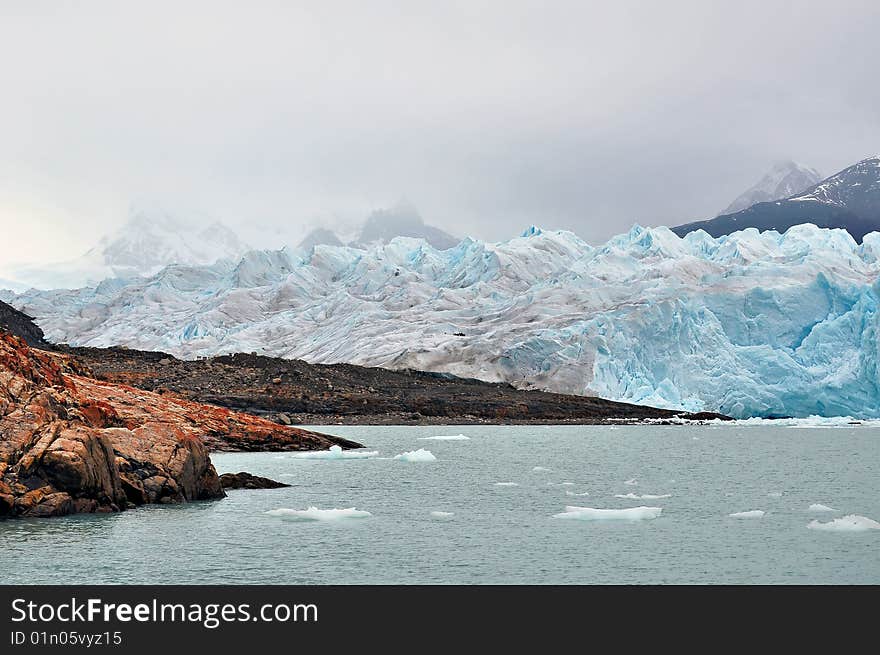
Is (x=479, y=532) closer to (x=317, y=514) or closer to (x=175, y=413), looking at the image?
(x=317, y=514)

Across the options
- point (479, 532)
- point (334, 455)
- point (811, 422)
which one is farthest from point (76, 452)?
point (811, 422)

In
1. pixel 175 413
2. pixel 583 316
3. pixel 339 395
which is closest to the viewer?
pixel 175 413

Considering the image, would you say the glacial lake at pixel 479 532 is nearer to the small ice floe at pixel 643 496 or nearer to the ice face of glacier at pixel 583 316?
the small ice floe at pixel 643 496

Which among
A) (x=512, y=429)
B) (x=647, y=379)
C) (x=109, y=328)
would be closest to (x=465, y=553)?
(x=512, y=429)

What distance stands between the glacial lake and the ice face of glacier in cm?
4088

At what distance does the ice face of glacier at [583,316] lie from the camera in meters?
77.7

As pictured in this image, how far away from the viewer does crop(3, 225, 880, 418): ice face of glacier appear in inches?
3059

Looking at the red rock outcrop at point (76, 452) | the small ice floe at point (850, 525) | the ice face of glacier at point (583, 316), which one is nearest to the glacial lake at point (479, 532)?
the small ice floe at point (850, 525)

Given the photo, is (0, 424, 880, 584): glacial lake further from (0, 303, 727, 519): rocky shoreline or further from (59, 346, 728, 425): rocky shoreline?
(59, 346, 728, 425): rocky shoreline

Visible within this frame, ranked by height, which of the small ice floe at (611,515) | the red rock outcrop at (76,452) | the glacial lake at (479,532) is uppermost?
the red rock outcrop at (76,452)

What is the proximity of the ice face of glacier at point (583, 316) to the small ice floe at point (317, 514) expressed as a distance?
59.8m

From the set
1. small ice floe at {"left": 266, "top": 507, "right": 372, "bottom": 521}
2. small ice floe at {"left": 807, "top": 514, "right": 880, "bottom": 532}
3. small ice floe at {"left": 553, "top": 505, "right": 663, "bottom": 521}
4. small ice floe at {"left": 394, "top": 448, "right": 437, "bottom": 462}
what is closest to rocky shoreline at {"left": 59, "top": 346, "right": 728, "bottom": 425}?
small ice floe at {"left": 394, "top": 448, "right": 437, "bottom": 462}

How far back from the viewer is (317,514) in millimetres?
22828

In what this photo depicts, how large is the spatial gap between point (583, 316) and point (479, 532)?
7716 centimetres
